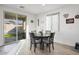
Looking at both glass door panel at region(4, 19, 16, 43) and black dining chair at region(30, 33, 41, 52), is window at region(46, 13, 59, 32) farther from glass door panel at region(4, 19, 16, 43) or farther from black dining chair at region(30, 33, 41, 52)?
glass door panel at region(4, 19, 16, 43)

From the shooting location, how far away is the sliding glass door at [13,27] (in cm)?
271

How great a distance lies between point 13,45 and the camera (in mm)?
2857

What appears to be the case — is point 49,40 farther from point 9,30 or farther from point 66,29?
point 9,30

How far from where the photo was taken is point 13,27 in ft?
9.16

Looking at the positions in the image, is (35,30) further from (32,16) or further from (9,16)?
(9,16)

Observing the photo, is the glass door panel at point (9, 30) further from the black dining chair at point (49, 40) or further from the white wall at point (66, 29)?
the black dining chair at point (49, 40)

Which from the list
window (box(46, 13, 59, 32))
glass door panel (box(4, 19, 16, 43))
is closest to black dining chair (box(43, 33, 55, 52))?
window (box(46, 13, 59, 32))

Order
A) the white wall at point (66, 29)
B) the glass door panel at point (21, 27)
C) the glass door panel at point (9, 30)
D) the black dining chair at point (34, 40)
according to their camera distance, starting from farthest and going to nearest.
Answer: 1. the black dining chair at point (34, 40)
2. the glass door panel at point (21, 27)
3. the glass door panel at point (9, 30)
4. the white wall at point (66, 29)

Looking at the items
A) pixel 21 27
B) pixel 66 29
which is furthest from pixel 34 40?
pixel 66 29

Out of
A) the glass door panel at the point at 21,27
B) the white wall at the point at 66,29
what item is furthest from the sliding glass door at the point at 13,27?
the white wall at the point at 66,29
